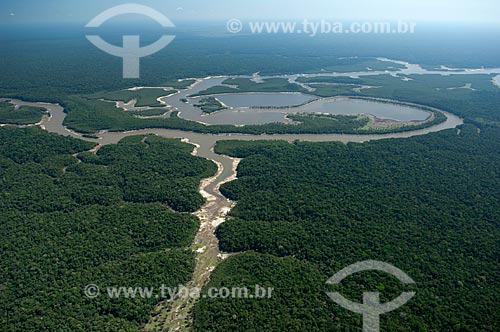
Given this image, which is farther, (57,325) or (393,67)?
(393,67)

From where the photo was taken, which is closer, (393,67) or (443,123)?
(443,123)

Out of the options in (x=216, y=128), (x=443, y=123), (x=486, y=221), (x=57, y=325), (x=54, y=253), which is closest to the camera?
(x=57, y=325)

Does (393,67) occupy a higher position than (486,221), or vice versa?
(393,67)

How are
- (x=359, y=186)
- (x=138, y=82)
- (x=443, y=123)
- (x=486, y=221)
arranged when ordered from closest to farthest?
(x=486, y=221)
(x=359, y=186)
(x=443, y=123)
(x=138, y=82)

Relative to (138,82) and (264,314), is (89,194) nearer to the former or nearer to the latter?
(264,314)

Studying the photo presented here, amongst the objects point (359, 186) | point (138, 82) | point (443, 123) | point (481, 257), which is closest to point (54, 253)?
point (359, 186)

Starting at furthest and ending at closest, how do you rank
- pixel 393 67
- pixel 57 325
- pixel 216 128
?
pixel 393 67 → pixel 216 128 → pixel 57 325

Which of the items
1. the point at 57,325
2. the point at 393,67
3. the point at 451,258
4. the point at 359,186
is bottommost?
the point at 57,325

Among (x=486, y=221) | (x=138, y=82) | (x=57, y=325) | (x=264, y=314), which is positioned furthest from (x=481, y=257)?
(x=138, y=82)

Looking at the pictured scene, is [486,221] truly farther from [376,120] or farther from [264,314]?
[376,120]
